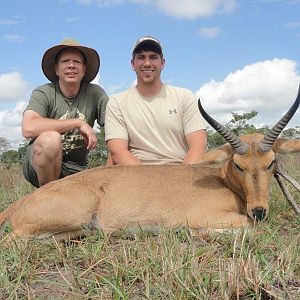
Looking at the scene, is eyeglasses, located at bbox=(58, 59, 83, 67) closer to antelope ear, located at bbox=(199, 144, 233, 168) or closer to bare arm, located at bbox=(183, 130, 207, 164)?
bare arm, located at bbox=(183, 130, 207, 164)

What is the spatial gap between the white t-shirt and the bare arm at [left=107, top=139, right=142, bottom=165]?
82mm

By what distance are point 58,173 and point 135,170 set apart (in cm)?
165

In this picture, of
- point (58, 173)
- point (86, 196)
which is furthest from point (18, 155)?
point (86, 196)

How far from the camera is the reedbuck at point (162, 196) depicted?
16.4 feet

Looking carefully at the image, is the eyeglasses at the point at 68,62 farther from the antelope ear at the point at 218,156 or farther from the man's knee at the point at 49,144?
the antelope ear at the point at 218,156

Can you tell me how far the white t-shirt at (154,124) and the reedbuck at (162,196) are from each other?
1165mm

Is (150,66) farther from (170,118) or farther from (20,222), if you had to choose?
(20,222)

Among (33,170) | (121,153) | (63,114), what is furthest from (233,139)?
(33,170)

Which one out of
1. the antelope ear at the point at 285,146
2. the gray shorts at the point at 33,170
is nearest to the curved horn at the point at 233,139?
the antelope ear at the point at 285,146

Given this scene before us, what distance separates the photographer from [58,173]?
22.7 ft

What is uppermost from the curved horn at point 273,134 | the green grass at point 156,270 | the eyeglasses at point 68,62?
the eyeglasses at point 68,62

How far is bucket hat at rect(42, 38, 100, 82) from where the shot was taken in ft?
23.2

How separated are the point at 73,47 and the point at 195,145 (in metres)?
2.26

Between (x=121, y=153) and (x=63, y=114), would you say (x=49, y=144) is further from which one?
(x=121, y=153)
